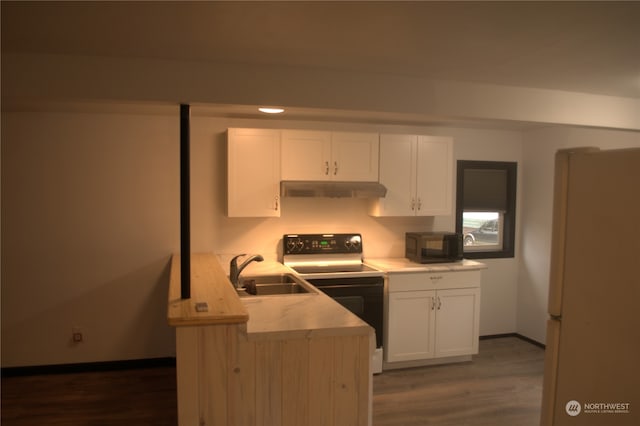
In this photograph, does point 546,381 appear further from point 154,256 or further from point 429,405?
point 154,256

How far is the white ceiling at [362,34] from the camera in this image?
6.23 feet

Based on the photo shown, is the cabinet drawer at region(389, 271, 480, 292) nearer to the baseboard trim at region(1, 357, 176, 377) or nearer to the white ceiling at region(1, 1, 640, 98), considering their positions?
the white ceiling at region(1, 1, 640, 98)

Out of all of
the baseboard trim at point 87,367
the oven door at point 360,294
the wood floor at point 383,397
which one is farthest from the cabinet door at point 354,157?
the baseboard trim at point 87,367

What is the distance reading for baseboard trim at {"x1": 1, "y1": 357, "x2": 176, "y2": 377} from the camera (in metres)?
4.22

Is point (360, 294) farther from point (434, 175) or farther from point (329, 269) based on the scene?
point (434, 175)

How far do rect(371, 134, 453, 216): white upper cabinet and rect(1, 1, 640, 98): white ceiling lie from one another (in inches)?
67.5

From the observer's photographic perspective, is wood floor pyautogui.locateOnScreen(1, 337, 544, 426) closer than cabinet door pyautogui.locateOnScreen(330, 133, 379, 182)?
Yes

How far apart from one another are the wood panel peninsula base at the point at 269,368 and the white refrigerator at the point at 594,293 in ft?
3.26

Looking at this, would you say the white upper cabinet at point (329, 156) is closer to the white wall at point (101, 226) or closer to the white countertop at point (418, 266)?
the white wall at point (101, 226)

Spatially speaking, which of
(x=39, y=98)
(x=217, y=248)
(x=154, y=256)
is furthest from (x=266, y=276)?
(x=39, y=98)

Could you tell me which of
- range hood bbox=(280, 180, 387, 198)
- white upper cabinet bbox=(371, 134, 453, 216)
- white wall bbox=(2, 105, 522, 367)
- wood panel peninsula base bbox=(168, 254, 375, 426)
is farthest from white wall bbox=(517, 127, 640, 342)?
wood panel peninsula base bbox=(168, 254, 375, 426)

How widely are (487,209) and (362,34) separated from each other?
3.68 meters

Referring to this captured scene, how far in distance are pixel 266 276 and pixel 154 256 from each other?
1.19 metres

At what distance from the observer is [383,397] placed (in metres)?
3.90
